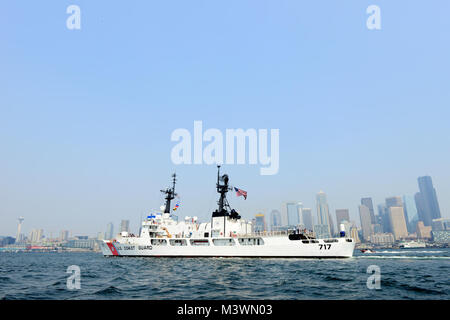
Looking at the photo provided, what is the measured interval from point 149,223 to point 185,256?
965 centimetres

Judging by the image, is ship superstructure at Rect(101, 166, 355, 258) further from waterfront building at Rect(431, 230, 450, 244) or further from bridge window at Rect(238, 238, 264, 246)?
waterfront building at Rect(431, 230, 450, 244)

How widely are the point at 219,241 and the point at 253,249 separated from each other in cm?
592

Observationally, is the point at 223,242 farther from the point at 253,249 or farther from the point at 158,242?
the point at 158,242

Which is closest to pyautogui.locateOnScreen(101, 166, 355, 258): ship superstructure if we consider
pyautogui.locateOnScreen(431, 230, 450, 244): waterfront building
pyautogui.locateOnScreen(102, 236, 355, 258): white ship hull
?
pyautogui.locateOnScreen(102, 236, 355, 258): white ship hull

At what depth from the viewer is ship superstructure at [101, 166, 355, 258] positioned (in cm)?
3706

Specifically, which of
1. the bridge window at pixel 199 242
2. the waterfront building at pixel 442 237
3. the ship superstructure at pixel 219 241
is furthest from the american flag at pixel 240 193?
the waterfront building at pixel 442 237

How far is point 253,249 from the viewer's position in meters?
39.6

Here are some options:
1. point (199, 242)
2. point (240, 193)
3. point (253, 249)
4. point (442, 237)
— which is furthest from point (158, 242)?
point (442, 237)

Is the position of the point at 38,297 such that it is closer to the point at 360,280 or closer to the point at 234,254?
the point at 360,280

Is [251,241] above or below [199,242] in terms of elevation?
above

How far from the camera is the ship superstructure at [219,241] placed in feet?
122
